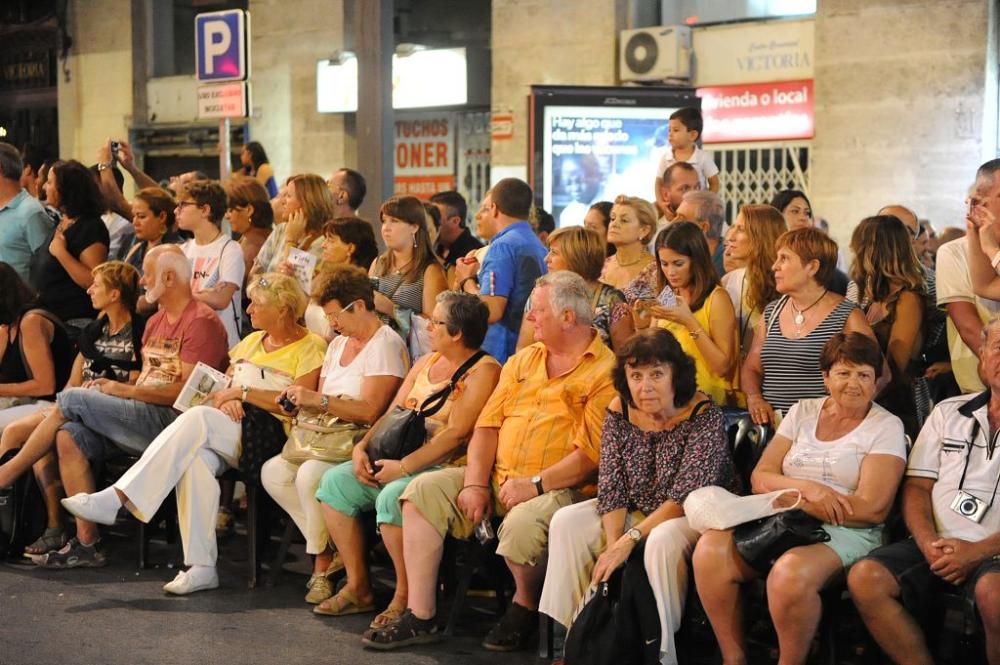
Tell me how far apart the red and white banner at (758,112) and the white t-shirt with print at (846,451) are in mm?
7210

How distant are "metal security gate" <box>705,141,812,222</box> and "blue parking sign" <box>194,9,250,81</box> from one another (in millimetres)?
4409

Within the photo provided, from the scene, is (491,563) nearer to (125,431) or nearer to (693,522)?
(693,522)

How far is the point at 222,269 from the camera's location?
7.82m

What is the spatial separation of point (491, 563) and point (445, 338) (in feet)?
3.10

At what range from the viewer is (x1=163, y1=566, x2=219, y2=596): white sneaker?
6531mm

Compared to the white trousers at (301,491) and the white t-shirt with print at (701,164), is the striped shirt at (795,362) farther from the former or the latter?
the white t-shirt with print at (701,164)

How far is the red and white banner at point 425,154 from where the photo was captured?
50.5 ft

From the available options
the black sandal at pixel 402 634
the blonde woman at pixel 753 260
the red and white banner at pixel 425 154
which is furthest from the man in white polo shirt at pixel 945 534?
the red and white banner at pixel 425 154

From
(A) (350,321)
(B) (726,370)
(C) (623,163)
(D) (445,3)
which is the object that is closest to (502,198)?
(A) (350,321)

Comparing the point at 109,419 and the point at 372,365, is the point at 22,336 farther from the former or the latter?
the point at 372,365

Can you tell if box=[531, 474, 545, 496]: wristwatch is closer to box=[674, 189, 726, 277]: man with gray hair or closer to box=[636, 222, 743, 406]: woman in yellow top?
box=[636, 222, 743, 406]: woman in yellow top

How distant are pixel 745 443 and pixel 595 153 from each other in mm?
5208

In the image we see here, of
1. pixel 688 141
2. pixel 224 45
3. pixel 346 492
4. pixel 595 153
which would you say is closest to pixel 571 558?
pixel 346 492

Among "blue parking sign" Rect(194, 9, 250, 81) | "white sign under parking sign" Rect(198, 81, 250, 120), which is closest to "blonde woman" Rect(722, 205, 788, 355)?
"white sign under parking sign" Rect(198, 81, 250, 120)
